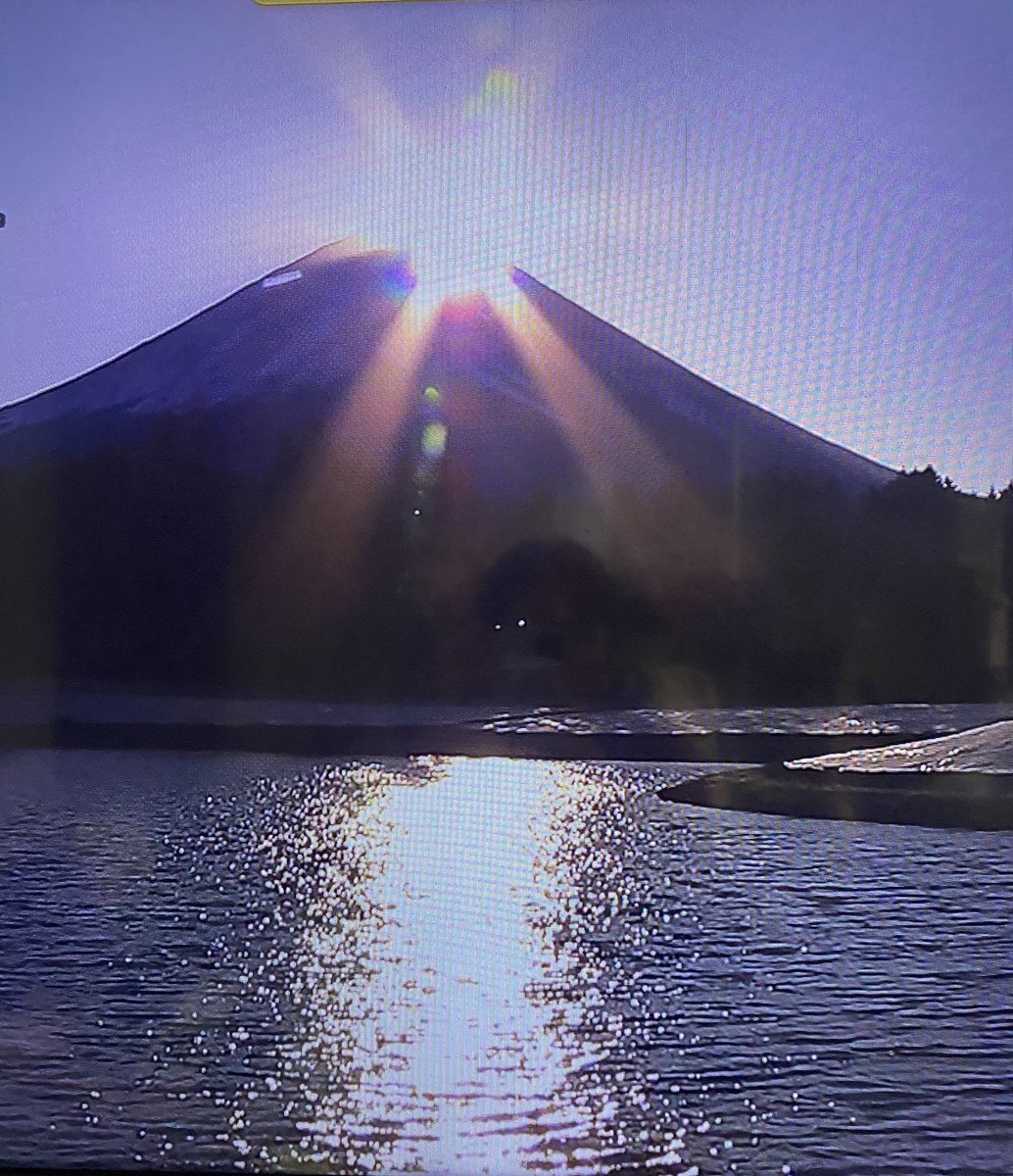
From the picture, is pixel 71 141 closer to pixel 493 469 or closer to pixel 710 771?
pixel 493 469

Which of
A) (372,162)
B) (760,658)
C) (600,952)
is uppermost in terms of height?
(372,162)

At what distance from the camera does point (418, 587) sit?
90.9 inches

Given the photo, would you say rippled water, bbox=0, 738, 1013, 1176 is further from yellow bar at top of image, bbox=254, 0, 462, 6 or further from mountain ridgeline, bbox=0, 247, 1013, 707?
yellow bar at top of image, bbox=254, 0, 462, 6

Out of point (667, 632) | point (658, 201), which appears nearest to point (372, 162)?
point (658, 201)

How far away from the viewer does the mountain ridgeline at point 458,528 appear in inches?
89.4

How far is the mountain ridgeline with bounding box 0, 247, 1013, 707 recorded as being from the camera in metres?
2.27

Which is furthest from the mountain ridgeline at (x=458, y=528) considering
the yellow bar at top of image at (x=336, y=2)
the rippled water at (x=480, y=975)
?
the yellow bar at top of image at (x=336, y=2)

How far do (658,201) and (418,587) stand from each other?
589mm

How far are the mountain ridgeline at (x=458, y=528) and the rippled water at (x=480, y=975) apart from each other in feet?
0.52

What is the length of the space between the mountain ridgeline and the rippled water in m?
0.16

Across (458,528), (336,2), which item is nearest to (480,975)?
(458,528)

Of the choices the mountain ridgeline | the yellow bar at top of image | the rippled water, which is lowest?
the rippled water

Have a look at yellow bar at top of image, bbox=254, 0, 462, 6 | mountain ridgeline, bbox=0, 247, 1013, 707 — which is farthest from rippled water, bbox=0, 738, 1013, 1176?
yellow bar at top of image, bbox=254, 0, 462, 6

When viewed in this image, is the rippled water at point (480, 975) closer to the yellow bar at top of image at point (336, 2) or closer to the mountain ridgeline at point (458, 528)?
the mountain ridgeline at point (458, 528)
